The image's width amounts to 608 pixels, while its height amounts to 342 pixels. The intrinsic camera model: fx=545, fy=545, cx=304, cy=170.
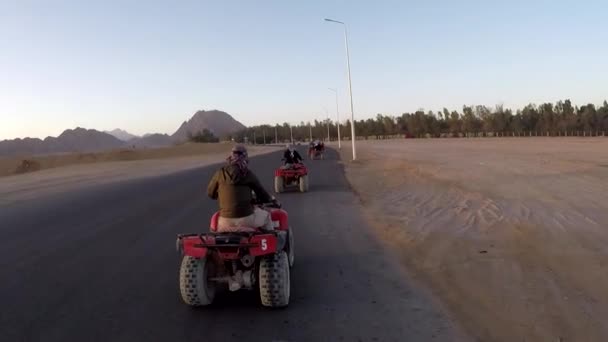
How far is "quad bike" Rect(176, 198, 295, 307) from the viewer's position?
6.11 m

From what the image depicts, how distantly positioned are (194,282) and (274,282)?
3.00 ft

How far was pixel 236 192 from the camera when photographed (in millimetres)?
6551

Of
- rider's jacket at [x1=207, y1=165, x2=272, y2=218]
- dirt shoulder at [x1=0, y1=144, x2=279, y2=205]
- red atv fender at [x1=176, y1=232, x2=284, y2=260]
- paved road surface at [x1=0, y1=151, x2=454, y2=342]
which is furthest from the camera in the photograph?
dirt shoulder at [x1=0, y1=144, x2=279, y2=205]

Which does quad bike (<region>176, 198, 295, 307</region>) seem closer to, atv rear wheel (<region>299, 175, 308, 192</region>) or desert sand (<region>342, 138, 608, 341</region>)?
desert sand (<region>342, 138, 608, 341</region>)

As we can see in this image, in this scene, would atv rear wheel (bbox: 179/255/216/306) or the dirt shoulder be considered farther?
the dirt shoulder

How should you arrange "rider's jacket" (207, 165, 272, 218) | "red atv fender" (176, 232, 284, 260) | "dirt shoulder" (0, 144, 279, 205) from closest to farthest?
"red atv fender" (176, 232, 284, 260), "rider's jacket" (207, 165, 272, 218), "dirt shoulder" (0, 144, 279, 205)

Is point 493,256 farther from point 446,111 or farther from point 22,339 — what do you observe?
point 446,111

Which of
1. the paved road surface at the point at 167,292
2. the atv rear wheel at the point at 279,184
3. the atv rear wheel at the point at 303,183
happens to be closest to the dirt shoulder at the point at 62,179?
the atv rear wheel at the point at 279,184

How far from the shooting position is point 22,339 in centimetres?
553

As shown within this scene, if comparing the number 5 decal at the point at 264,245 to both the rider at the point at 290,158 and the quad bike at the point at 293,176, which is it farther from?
the rider at the point at 290,158

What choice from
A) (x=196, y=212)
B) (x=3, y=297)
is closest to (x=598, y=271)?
(x=3, y=297)

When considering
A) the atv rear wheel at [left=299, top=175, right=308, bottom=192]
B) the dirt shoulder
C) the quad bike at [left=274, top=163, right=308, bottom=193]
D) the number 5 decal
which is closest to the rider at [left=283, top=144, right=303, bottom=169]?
the quad bike at [left=274, top=163, right=308, bottom=193]

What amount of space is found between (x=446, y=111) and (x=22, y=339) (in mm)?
146098

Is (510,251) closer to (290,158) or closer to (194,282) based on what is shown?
(194,282)
